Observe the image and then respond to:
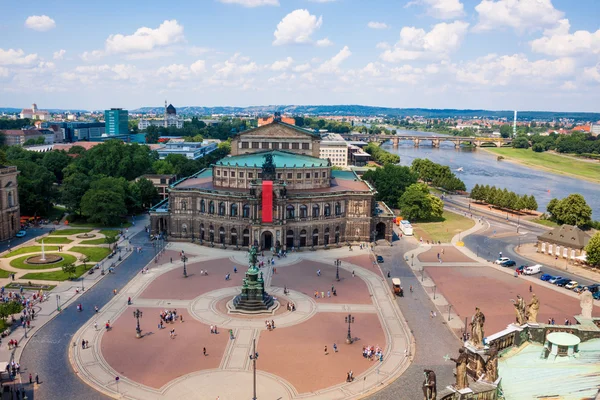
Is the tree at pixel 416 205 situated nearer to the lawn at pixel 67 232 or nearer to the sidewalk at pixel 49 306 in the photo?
the sidewalk at pixel 49 306

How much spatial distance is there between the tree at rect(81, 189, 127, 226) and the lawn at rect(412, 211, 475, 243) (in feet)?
216

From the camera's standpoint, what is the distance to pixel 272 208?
9725 centimetres

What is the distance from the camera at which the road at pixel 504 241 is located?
88250 mm

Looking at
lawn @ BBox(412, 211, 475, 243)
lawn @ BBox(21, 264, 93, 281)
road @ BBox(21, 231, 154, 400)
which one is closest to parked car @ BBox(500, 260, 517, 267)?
lawn @ BBox(412, 211, 475, 243)

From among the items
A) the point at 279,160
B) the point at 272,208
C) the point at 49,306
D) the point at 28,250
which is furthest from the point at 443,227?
the point at 28,250

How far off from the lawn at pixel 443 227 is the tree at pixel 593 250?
2683cm

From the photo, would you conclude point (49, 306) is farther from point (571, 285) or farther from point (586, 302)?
point (571, 285)

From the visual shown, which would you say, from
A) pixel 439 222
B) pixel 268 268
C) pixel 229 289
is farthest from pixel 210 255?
pixel 439 222

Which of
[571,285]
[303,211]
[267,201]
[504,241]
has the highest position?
[267,201]

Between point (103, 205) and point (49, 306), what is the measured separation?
150 ft

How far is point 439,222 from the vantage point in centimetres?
12656

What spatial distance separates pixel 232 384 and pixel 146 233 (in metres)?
66.5

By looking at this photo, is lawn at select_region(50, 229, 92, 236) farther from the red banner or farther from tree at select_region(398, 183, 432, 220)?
tree at select_region(398, 183, 432, 220)

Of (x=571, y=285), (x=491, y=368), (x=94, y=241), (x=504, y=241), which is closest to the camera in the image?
(x=491, y=368)
